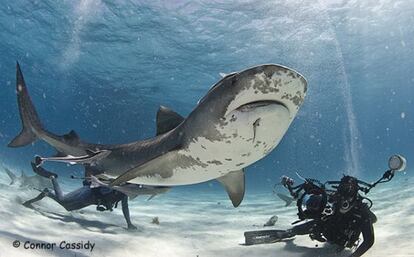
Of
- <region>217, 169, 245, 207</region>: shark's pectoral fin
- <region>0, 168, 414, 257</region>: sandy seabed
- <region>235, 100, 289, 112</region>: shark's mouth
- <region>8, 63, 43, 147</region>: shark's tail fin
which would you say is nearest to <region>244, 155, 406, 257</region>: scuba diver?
<region>0, 168, 414, 257</region>: sandy seabed

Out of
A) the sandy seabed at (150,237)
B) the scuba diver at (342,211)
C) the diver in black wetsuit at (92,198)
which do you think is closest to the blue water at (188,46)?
the sandy seabed at (150,237)

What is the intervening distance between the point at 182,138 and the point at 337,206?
2.63 metres

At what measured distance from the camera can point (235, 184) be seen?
5379 millimetres

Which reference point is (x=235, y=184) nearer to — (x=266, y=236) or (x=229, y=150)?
(x=266, y=236)

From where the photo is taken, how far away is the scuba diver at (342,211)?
5059mm

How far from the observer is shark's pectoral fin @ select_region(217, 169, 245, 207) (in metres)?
5.20

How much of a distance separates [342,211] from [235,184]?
1588 mm

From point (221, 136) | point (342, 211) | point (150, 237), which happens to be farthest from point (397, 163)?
point (150, 237)

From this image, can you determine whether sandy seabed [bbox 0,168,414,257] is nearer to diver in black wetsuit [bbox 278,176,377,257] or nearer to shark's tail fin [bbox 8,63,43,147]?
diver in black wetsuit [bbox 278,176,377,257]

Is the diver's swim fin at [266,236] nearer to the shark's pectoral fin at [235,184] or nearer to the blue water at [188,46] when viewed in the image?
the shark's pectoral fin at [235,184]

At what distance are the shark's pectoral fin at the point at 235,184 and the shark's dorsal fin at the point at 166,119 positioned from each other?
3.56 ft

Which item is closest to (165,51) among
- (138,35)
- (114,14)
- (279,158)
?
(138,35)

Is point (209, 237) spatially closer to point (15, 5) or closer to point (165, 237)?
point (165, 237)

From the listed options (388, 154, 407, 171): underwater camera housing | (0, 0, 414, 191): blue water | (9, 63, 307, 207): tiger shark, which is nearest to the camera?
(9, 63, 307, 207): tiger shark
